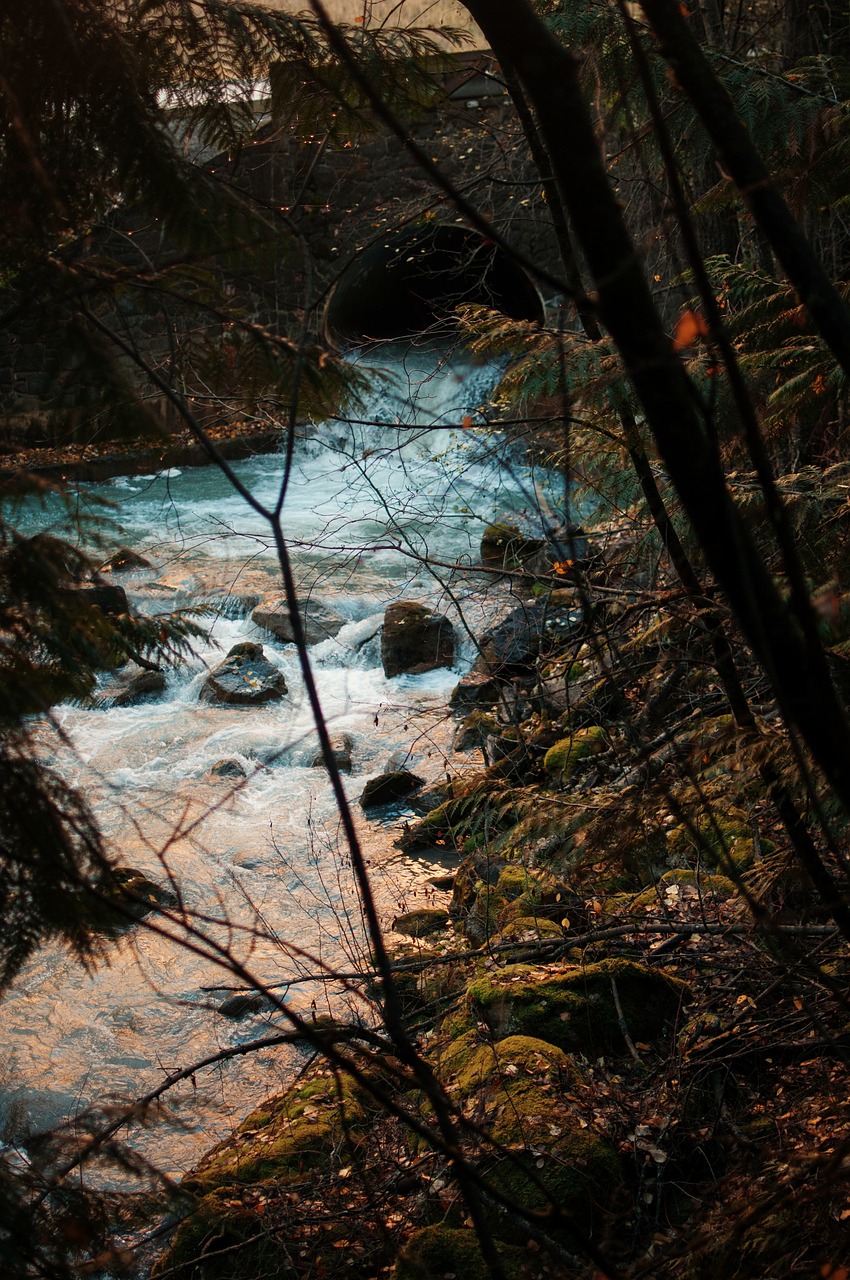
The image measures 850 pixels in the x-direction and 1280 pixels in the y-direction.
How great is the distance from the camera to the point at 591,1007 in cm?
370

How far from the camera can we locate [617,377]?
282 cm

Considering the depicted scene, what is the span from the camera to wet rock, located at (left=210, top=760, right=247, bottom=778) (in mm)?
8109

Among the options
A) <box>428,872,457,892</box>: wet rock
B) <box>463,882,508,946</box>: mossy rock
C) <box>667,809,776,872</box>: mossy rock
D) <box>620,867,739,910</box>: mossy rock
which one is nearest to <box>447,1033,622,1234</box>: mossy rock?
<box>620,867,739,910</box>: mossy rock

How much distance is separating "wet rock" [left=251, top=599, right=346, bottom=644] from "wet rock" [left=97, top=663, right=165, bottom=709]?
1.28 m

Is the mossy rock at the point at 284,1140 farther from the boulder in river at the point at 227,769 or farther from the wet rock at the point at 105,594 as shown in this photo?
the boulder in river at the point at 227,769

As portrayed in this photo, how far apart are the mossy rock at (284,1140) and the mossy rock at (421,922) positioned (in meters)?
1.24

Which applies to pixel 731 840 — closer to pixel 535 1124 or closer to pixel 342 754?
pixel 535 1124

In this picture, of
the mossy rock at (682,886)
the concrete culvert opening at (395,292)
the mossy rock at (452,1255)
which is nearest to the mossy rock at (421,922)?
the mossy rock at (682,886)

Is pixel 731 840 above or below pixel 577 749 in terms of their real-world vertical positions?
above

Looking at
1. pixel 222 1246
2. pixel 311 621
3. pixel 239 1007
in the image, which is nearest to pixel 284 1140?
pixel 222 1246

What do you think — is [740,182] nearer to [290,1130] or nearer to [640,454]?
[640,454]

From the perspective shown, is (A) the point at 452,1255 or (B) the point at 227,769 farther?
(B) the point at 227,769

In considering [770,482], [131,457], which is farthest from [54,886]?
[131,457]

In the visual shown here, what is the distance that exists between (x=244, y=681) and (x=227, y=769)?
1547 mm
